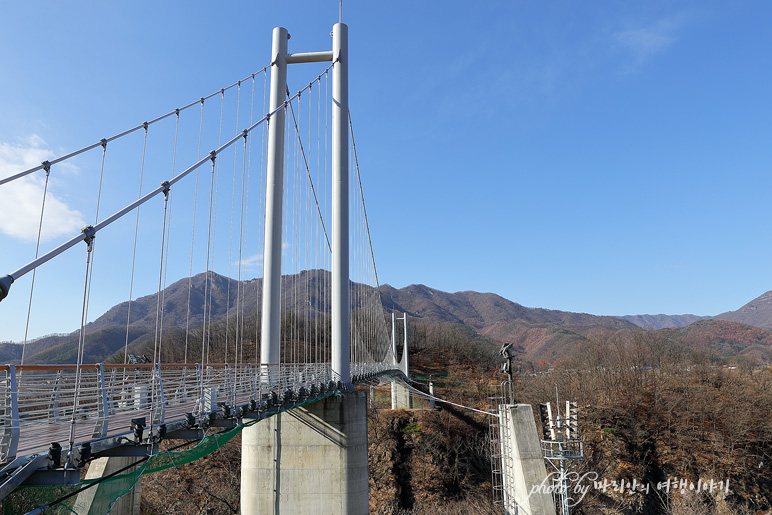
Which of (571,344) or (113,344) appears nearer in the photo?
(113,344)

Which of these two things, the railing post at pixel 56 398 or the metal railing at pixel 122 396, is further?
the railing post at pixel 56 398

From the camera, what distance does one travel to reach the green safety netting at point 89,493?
4402mm

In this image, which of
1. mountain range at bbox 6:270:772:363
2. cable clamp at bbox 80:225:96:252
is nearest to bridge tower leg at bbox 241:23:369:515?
cable clamp at bbox 80:225:96:252

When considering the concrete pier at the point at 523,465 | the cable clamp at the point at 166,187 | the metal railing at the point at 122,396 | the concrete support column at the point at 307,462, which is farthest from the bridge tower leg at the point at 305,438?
the cable clamp at the point at 166,187

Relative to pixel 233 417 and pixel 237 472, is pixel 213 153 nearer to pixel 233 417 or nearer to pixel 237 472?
pixel 233 417

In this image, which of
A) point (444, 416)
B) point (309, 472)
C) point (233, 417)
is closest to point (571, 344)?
point (444, 416)

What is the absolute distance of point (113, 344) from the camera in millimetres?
65812

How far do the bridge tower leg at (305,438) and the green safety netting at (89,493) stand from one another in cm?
886

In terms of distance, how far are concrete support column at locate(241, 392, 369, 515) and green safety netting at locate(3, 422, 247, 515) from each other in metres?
9.04

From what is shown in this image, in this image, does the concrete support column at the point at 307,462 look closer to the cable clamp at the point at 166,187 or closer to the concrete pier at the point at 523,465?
the concrete pier at the point at 523,465

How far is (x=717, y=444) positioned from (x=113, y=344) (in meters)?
66.6

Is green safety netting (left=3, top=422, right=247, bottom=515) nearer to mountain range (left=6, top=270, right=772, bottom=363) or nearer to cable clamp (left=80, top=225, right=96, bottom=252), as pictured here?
cable clamp (left=80, top=225, right=96, bottom=252)

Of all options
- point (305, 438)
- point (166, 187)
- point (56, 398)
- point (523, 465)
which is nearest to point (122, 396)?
point (56, 398)

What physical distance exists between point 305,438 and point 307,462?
71 centimetres
